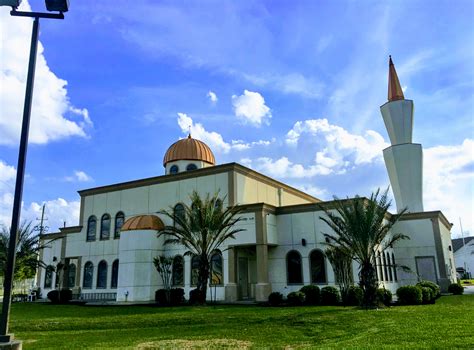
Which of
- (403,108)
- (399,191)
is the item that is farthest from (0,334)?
(403,108)

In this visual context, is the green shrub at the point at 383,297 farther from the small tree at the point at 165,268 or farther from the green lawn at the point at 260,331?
the small tree at the point at 165,268

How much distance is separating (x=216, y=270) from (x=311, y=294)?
7.32 m

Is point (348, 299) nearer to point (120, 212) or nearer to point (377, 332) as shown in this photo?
point (377, 332)

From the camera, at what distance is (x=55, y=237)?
3978 centimetres

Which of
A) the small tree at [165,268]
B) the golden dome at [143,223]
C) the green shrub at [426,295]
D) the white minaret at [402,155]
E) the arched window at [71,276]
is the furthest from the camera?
the white minaret at [402,155]

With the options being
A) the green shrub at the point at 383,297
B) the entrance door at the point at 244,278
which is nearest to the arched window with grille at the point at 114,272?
the entrance door at the point at 244,278

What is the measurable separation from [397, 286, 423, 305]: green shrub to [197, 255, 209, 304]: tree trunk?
10668 millimetres

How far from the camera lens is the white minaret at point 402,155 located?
38.8m

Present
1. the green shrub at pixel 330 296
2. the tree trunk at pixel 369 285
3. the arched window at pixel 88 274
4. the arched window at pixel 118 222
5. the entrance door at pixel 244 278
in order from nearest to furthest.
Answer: the tree trunk at pixel 369 285
the green shrub at pixel 330 296
the entrance door at pixel 244 278
the arched window at pixel 118 222
the arched window at pixel 88 274

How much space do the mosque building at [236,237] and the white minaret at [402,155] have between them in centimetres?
9

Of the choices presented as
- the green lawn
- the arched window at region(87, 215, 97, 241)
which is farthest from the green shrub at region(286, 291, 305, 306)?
the arched window at region(87, 215, 97, 241)

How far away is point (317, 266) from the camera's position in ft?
90.7

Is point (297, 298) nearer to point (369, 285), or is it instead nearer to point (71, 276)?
point (369, 285)

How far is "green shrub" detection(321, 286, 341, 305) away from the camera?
78.7 ft
